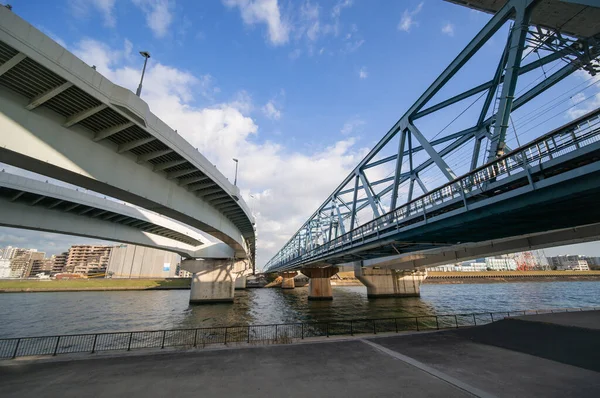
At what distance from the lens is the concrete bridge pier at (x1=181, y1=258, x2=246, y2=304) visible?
4481 centimetres

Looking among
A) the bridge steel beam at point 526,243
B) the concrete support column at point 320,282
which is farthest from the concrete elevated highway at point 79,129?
the concrete support column at point 320,282

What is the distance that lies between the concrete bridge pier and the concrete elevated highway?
32.8 metres

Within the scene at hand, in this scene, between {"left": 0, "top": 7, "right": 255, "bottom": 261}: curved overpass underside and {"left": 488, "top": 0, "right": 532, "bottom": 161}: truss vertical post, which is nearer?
{"left": 0, "top": 7, "right": 255, "bottom": 261}: curved overpass underside

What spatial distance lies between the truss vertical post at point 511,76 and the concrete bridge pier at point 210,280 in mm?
43419

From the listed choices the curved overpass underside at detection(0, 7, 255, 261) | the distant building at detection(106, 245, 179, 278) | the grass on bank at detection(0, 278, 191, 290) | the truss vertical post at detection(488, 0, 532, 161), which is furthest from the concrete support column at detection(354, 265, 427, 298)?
the distant building at detection(106, 245, 179, 278)

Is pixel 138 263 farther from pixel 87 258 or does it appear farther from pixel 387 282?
pixel 387 282

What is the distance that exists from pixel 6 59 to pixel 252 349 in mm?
14172

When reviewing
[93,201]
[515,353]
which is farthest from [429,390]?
[93,201]

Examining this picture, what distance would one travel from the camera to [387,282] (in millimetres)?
55312

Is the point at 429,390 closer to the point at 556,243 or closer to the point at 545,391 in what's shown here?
the point at 545,391

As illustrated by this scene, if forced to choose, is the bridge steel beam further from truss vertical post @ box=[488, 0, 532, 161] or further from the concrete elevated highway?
the concrete elevated highway

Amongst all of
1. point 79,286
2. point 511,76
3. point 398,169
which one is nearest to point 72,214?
point 398,169

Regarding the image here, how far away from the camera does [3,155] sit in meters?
8.76

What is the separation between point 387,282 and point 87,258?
667ft
